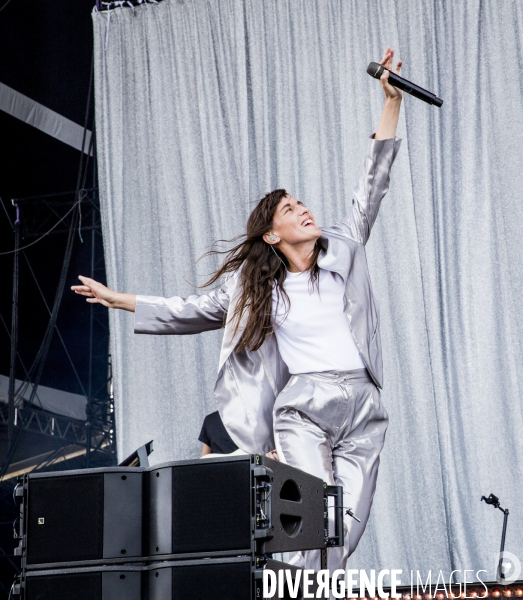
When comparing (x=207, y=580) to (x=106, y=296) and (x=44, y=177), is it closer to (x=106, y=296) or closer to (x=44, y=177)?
(x=106, y=296)

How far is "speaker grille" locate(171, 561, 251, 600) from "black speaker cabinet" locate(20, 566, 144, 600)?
0.09 metres

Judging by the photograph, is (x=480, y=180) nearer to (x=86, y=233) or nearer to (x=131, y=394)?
(x=131, y=394)

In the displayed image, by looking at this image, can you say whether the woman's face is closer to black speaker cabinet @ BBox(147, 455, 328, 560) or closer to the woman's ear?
the woman's ear

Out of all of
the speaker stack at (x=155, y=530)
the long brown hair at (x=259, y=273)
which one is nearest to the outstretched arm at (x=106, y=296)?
the long brown hair at (x=259, y=273)

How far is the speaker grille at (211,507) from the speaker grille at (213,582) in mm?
37

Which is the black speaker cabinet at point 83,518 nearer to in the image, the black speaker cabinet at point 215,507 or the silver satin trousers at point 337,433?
the black speaker cabinet at point 215,507

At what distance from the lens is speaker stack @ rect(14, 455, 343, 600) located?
1700 mm

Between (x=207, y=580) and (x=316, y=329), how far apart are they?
0.98m

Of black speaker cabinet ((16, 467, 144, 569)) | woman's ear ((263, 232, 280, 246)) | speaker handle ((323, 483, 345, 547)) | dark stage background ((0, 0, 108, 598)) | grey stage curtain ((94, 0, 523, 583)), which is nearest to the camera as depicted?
black speaker cabinet ((16, 467, 144, 569))

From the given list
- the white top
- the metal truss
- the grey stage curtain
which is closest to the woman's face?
the white top

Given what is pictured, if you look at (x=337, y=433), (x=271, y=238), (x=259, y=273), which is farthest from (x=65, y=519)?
(x=271, y=238)

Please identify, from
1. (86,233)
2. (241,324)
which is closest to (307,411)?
(241,324)

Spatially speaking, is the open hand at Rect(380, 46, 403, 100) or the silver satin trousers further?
the open hand at Rect(380, 46, 403, 100)

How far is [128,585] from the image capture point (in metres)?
1.75
